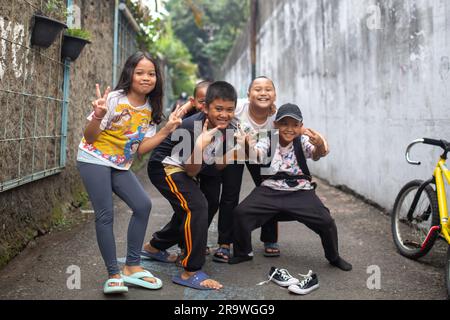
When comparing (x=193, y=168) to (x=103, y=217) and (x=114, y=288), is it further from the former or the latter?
(x=114, y=288)

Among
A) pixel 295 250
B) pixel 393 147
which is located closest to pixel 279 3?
pixel 393 147

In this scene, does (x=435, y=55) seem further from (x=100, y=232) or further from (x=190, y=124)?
(x=100, y=232)

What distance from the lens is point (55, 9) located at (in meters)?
4.39

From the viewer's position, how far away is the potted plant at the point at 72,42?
4793 mm

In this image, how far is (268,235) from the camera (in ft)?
13.0

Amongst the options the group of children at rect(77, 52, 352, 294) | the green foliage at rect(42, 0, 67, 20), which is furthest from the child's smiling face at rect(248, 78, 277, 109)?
the green foliage at rect(42, 0, 67, 20)

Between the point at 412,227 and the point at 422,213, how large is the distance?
27cm

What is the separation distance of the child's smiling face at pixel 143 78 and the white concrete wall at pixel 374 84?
265cm

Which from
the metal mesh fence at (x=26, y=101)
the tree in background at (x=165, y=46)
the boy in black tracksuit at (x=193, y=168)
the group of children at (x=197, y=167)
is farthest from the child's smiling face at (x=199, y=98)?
the tree in background at (x=165, y=46)

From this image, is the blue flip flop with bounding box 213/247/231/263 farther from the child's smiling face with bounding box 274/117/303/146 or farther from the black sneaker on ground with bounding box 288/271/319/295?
the child's smiling face with bounding box 274/117/303/146

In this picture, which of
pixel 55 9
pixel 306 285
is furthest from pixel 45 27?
pixel 306 285

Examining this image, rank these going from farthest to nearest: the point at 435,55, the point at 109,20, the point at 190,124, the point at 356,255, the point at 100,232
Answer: the point at 109,20
the point at 435,55
the point at 356,255
the point at 190,124
the point at 100,232

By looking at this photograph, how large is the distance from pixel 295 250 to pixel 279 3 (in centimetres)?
825

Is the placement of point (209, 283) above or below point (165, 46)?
below
